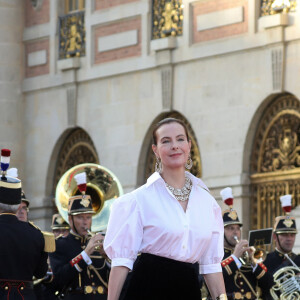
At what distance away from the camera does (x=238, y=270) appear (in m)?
12.4

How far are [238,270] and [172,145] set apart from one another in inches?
260

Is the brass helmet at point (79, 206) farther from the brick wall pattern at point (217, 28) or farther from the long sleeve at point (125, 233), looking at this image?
the brick wall pattern at point (217, 28)

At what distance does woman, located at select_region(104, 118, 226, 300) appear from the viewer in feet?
19.1

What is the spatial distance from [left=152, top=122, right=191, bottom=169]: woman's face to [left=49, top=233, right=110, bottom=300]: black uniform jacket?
566 centimetres

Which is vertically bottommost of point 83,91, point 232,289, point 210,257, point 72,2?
point 232,289

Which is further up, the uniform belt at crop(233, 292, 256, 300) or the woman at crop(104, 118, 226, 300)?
the woman at crop(104, 118, 226, 300)

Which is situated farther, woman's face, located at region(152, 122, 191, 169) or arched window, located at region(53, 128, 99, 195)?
arched window, located at region(53, 128, 99, 195)

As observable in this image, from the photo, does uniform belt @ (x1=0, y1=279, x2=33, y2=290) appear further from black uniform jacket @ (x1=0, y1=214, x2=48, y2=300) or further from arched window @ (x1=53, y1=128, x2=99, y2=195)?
arched window @ (x1=53, y1=128, x2=99, y2=195)

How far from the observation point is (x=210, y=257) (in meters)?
6.03

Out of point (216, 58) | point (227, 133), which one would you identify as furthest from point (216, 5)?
point (227, 133)

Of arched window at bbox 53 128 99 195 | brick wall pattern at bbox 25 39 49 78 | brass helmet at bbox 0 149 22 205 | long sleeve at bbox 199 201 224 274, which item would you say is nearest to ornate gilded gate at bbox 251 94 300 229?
arched window at bbox 53 128 99 195

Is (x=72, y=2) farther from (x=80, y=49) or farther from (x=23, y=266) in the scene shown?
(x=23, y=266)

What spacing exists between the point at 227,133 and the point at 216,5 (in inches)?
75.8

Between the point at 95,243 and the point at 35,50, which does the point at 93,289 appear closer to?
the point at 95,243
